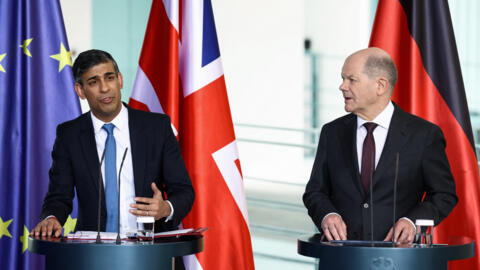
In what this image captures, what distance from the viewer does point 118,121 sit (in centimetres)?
278

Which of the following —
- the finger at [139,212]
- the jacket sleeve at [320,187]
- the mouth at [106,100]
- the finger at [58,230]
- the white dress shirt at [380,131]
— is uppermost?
the mouth at [106,100]

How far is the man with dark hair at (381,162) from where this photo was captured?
102 inches

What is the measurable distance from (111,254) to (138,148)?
691mm

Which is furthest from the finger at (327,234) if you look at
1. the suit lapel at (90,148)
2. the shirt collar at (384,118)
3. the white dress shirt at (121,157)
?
the suit lapel at (90,148)

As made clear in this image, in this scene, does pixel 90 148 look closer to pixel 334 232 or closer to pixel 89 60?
pixel 89 60

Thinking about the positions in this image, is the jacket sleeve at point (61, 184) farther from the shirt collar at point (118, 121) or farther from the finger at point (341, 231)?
the finger at point (341, 231)

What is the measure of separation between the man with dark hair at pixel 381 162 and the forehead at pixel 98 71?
3.16 feet

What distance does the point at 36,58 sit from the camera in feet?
11.4

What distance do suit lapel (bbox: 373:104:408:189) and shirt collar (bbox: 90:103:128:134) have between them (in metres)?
1.07

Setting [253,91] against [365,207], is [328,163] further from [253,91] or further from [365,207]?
[253,91]

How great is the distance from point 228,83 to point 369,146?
23.3 feet

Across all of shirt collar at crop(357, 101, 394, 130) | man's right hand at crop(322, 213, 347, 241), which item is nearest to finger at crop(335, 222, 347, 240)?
man's right hand at crop(322, 213, 347, 241)

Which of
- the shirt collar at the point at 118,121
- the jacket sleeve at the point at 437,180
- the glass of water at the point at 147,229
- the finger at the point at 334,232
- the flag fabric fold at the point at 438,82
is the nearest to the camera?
the glass of water at the point at 147,229

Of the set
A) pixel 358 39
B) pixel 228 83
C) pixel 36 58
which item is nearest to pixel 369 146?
pixel 36 58
